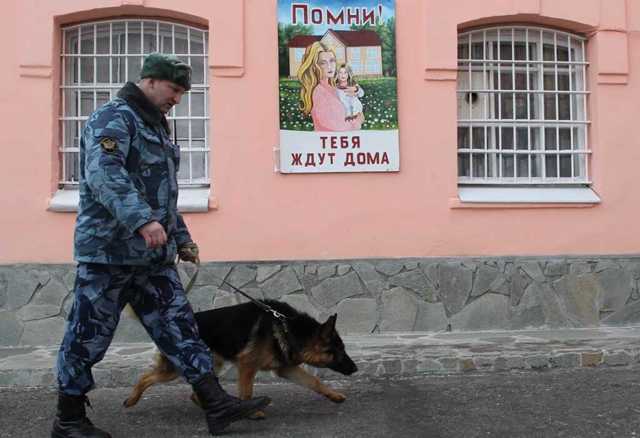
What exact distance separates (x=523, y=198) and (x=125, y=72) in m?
4.42

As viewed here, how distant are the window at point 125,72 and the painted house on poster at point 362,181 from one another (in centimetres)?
2

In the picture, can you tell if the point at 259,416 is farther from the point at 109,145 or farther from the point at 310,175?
the point at 310,175

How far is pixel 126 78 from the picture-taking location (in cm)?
734

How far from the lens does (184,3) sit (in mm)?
7012

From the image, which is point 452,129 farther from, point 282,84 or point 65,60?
point 65,60

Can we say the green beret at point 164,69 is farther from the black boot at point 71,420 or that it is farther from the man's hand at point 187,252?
the black boot at point 71,420

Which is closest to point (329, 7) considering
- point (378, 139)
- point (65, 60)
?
point (378, 139)

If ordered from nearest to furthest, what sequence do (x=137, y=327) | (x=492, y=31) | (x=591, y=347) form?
(x=591, y=347) < (x=137, y=327) < (x=492, y=31)

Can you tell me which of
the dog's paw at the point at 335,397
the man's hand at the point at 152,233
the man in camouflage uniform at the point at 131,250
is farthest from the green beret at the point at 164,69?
the dog's paw at the point at 335,397

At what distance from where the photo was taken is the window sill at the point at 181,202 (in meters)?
6.89

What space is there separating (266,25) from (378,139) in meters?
1.64

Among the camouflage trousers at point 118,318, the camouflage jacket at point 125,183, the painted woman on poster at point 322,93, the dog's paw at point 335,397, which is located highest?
the painted woman on poster at point 322,93

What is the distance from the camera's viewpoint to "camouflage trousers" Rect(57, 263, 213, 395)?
145 inches

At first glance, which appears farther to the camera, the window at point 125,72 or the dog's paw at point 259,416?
the window at point 125,72
